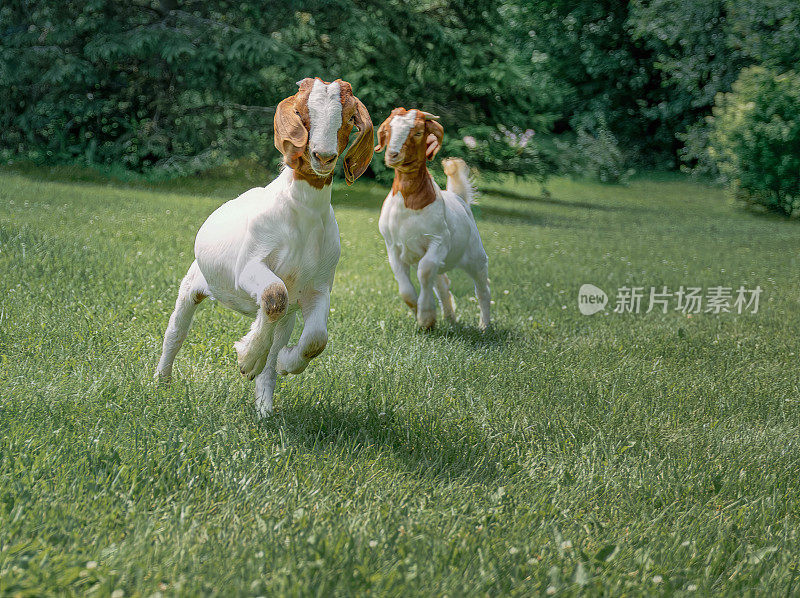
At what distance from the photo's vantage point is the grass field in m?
2.31

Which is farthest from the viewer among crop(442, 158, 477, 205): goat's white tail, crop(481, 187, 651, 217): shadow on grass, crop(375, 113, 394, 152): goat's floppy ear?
crop(481, 187, 651, 217): shadow on grass

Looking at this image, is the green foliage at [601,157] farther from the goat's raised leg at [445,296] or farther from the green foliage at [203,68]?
the goat's raised leg at [445,296]

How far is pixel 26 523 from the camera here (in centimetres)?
229

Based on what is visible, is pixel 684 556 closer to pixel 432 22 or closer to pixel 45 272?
pixel 45 272

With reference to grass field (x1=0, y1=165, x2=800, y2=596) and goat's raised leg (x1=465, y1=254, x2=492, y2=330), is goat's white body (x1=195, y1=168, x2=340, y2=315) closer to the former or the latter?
grass field (x1=0, y1=165, x2=800, y2=596)

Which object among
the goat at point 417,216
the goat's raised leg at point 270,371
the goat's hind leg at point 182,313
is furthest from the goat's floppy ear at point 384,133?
the goat's raised leg at point 270,371

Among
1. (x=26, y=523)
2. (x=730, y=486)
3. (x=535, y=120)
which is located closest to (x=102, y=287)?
(x=26, y=523)

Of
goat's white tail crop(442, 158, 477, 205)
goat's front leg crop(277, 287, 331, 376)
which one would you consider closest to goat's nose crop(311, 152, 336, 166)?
goat's front leg crop(277, 287, 331, 376)

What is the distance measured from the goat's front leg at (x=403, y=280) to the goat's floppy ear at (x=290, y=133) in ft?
8.26

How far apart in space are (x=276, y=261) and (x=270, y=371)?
25.5 inches

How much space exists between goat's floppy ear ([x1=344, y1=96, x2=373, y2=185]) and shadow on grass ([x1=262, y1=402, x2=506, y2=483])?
109 centimetres

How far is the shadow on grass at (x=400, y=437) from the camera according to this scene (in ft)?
10.8

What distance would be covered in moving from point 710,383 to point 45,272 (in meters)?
4.87

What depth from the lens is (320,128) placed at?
2.97m
